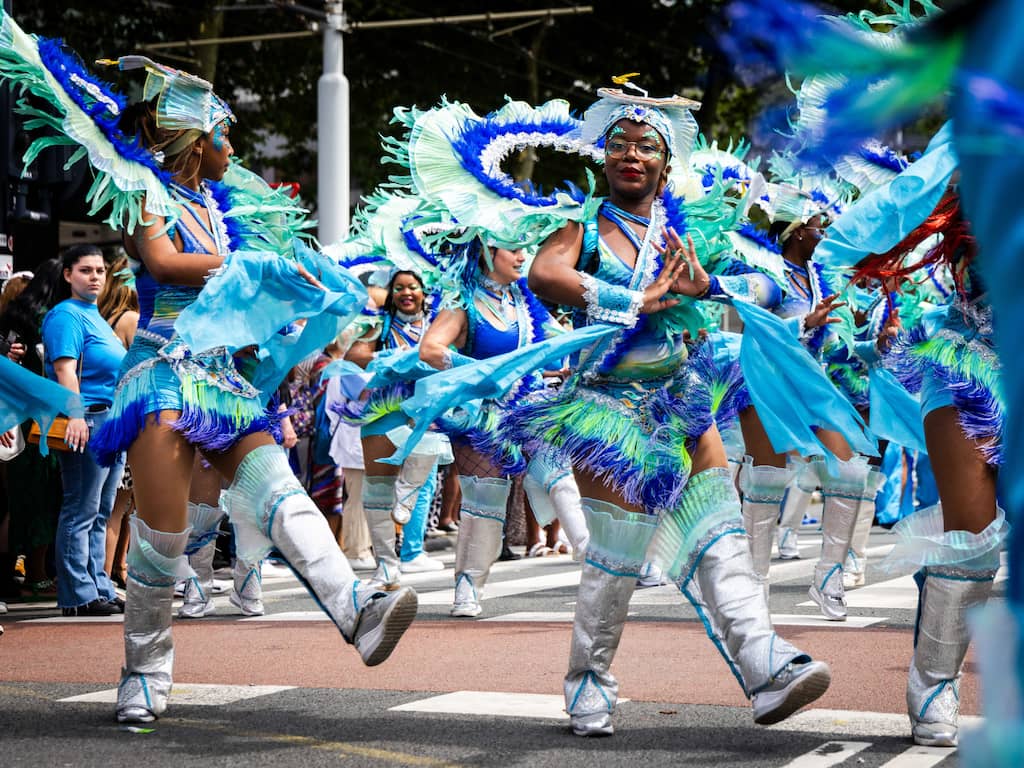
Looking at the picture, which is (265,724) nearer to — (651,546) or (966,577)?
(651,546)

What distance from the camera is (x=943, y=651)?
4.30 meters

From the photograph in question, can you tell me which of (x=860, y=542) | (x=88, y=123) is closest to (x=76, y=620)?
(x=88, y=123)

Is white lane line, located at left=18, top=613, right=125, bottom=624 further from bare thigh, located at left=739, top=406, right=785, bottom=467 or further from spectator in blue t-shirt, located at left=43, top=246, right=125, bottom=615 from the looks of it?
bare thigh, located at left=739, top=406, right=785, bottom=467

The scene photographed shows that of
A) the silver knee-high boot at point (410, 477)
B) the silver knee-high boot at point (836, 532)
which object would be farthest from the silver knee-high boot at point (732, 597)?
the silver knee-high boot at point (410, 477)

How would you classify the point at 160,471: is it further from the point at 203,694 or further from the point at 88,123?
the point at 88,123

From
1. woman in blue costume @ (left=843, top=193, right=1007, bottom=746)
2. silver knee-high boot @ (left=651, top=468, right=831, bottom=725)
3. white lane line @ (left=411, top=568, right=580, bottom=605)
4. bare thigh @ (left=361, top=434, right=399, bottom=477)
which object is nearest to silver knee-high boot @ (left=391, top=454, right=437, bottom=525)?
→ bare thigh @ (left=361, top=434, right=399, bottom=477)

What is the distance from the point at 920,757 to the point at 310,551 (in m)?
1.89

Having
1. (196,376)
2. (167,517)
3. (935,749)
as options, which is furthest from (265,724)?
(935,749)

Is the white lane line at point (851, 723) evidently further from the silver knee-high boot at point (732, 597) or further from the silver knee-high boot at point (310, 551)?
the silver knee-high boot at point (310, 551)

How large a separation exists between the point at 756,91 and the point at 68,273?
6.45 metres

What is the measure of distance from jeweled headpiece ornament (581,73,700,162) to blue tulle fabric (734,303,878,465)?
628 millimetres

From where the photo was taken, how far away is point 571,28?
80.8 ft

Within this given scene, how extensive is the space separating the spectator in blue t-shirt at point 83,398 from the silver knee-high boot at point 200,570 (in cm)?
45

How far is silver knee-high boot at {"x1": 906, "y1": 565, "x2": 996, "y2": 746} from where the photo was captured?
4.27 meters
